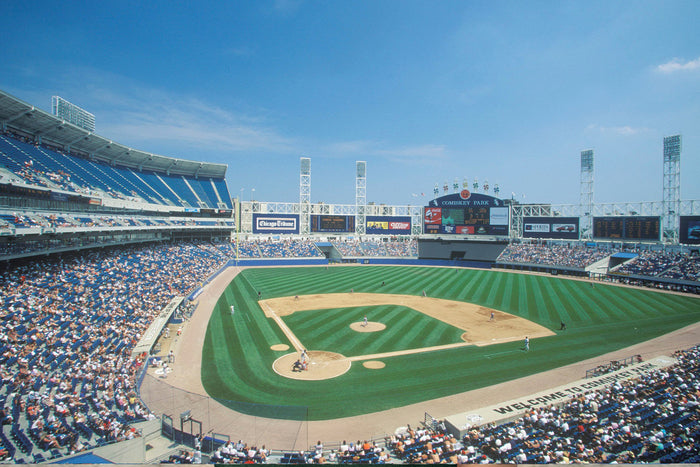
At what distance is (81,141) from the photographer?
41.1 meters

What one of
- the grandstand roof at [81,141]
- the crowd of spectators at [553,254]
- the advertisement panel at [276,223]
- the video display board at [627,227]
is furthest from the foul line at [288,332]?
the video display board at [627,227]

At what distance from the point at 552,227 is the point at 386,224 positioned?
1193 inches

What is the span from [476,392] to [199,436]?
1172cm

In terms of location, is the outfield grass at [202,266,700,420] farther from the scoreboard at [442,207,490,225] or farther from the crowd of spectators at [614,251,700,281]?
the scoreboard at [442,207,490,225]

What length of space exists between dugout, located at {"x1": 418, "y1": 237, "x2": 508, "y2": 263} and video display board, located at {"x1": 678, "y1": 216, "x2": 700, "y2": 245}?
25.0 m

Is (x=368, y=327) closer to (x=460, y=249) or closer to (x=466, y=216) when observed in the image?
(x=466, y=216)

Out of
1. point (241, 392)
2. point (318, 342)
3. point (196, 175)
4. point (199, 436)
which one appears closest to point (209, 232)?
point (196, 175)

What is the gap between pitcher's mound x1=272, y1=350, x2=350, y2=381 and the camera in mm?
18188

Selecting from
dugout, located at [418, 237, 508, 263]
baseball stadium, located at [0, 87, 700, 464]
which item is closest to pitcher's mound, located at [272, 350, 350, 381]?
baseball stadium, located at [0, 87, 700, 464]

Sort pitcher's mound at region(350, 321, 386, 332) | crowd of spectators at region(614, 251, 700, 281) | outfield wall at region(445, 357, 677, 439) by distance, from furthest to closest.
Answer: crowd of spectators at region(614, 251, 700, 281) → pitcher's mound at region(350, 321, 386, 332) → outfield wall at region(445, 357, 677, 439)

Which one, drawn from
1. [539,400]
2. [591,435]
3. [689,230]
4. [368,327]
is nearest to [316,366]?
[368,327]

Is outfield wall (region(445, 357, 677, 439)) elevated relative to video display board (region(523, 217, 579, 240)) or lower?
lower

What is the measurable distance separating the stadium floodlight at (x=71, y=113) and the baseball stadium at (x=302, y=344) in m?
25.2

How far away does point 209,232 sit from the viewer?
63.3 metres
